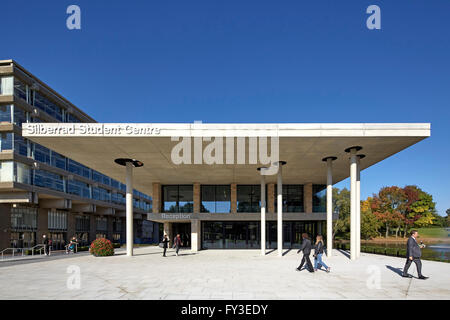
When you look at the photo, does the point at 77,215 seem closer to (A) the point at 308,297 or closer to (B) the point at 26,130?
(B) the point at 26,130

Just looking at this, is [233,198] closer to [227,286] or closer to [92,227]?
[227,286]

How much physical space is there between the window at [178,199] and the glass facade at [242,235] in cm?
228

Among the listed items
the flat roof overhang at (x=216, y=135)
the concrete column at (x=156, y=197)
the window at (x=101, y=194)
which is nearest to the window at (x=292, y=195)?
the flat roof overhang at (x=216, y=135)

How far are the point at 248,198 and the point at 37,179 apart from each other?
949 inches

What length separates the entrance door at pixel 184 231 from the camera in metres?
33.0

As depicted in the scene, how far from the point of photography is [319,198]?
30844mm

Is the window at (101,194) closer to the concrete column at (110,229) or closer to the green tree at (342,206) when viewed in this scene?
the concrete column at (110,229)

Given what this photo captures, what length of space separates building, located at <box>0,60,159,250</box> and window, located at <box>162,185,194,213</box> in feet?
21.5

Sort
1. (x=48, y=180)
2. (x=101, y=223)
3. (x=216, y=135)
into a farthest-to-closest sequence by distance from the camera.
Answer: (x=101, y=223) < (x=48, y=180) < (x=216, y=135)

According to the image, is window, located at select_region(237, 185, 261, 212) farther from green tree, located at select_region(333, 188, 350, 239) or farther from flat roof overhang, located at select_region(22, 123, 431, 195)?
green tree, located at select_region(333, 188, 350, 239)

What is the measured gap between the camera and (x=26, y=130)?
1627 cm

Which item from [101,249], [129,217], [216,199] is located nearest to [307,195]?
[216,199]
